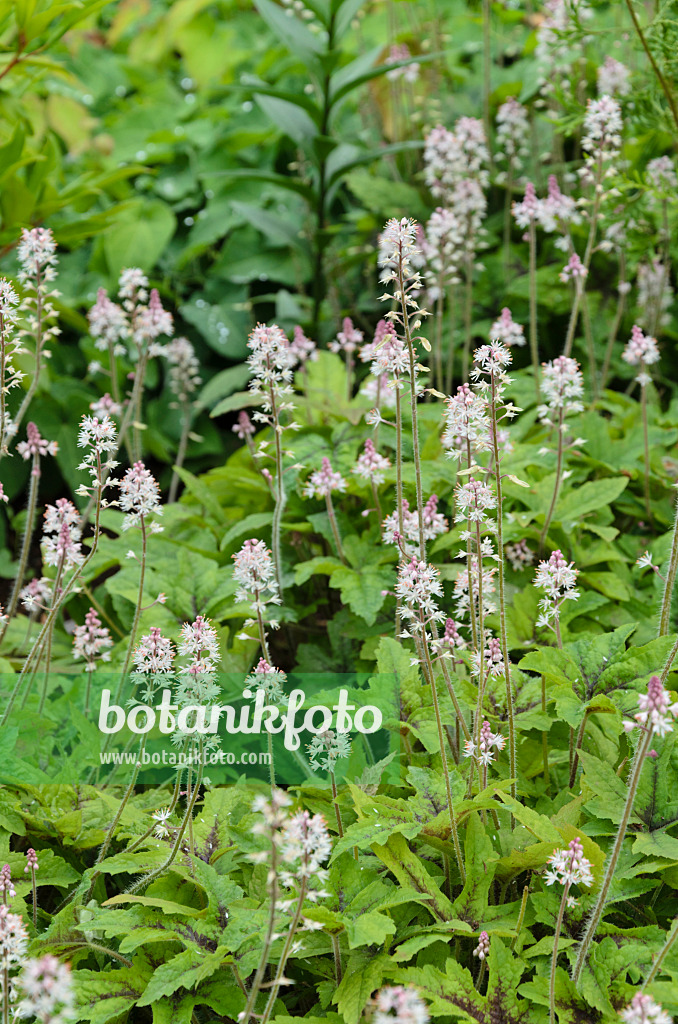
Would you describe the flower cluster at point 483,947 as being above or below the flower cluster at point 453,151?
below

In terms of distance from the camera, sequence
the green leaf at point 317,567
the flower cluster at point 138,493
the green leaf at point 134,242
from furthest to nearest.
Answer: the green leaf at point 134,242, the green leaf at point 317,567, the flower cluster at point 138,493

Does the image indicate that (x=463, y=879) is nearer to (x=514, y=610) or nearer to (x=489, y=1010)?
(x=489, y=1010)

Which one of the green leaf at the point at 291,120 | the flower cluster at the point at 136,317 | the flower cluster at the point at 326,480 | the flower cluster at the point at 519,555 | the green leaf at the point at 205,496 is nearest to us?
the flower cluster at the point at 326,480

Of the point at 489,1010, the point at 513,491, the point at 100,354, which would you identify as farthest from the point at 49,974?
the point at 100,354

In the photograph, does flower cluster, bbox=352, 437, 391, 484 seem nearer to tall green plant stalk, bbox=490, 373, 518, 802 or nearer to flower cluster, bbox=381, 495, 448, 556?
flower cluster, bbox=381, 495, 448, 556

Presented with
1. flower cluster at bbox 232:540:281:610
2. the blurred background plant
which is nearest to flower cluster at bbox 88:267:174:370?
the blurred background plant

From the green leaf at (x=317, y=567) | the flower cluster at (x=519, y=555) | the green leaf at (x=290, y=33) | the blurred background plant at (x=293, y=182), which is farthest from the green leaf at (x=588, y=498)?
the green leaf at (x=290, y=33)

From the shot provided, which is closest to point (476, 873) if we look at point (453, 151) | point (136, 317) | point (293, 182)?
point (136, 317)

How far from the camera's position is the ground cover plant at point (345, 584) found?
1907 millimetres

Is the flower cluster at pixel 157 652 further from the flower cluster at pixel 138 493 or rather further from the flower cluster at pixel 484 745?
the flower cluster at pixel 484 745

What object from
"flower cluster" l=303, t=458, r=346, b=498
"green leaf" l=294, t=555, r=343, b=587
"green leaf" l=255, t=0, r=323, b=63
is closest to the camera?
"flower cluster" l=303, t=458, r=346, b=498

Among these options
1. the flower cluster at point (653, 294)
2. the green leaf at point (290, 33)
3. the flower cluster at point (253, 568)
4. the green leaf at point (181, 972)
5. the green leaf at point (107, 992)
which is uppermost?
the green leaf at point (290, 33)

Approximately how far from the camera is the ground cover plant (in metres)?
1.91

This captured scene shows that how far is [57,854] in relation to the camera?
2375 millimetres
